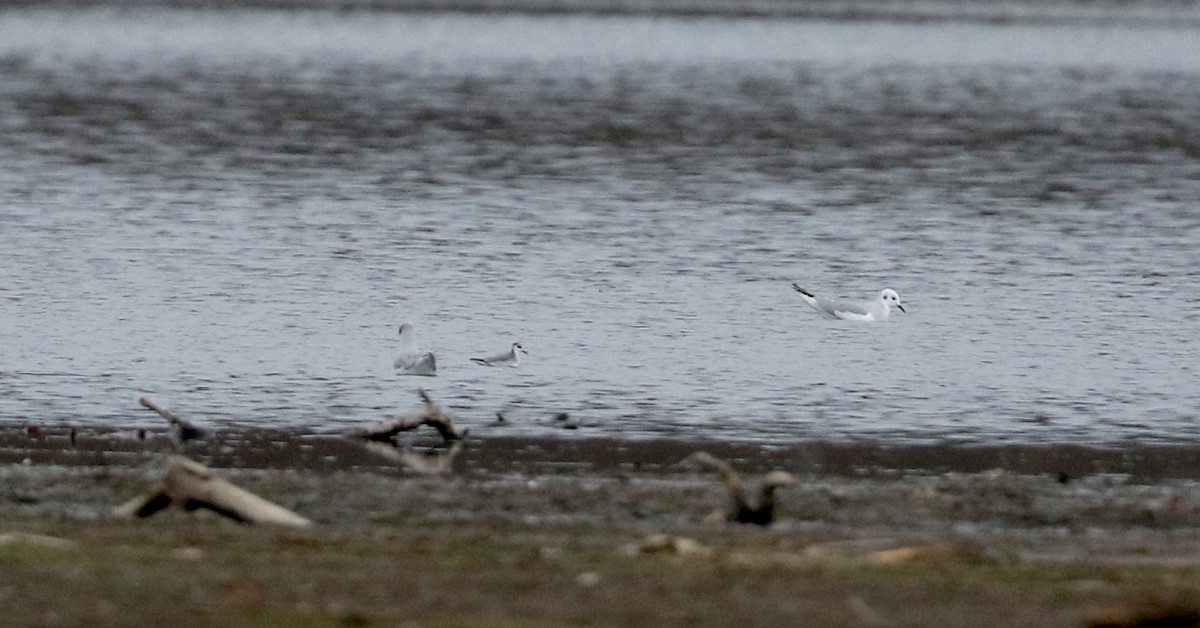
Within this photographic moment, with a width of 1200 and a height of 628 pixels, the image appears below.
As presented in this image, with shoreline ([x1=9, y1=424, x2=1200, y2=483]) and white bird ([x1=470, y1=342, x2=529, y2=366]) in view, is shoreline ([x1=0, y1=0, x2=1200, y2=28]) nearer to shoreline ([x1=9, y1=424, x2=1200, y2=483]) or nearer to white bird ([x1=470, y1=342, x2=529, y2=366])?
white bird ([x1=470, y1=342, x2=529, y2=366])

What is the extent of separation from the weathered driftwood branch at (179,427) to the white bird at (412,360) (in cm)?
304

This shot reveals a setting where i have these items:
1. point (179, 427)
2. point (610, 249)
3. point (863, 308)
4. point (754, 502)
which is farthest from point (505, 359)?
point (610, 249)

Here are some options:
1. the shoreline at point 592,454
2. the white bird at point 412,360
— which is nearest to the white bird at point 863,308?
the white bird at point 412,360

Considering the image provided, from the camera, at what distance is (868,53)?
257 ft

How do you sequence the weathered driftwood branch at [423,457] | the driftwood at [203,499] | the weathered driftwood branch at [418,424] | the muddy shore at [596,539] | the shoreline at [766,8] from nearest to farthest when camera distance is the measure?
the muddy shore at [596,539] → the driftwood at [203,499] → the weathered driftwood branch at [423,457] → the weathered driftwood branch at [418,424] → the shoreline at [766,8]

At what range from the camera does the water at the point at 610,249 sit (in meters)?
18.3

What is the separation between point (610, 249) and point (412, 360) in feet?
31.0

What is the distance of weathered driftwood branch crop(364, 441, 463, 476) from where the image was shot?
1480 cm

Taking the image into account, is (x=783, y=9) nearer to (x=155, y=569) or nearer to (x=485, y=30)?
(x=485, y=30)

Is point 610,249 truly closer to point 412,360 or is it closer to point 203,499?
point 412,360

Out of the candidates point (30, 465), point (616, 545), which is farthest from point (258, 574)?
point (30, 465)

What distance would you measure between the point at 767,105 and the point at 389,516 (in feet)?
139

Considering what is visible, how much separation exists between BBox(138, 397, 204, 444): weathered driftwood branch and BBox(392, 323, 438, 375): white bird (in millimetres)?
3037

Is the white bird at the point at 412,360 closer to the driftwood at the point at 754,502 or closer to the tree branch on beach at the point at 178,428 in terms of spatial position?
the tree branch on beach at the point at 178,428
